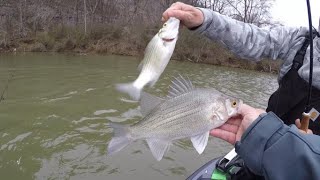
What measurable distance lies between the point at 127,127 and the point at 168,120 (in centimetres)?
29

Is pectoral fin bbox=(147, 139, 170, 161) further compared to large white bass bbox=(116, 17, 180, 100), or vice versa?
pectoral fin bbox=(147, 139, 170, 161)

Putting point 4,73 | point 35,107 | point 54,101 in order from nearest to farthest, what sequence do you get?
point 35,107, point 54,101, point 4,73

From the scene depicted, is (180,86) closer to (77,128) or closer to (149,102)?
(149,102)

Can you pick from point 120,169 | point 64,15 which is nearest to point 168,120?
point 120,169

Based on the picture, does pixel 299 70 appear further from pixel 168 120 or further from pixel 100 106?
pixel 100 106

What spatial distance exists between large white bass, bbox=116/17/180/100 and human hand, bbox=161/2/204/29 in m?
0.18

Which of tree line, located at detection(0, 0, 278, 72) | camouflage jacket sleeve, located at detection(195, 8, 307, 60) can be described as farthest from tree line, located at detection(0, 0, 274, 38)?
camouflage jacket sleeve, located at detection(195, 8, 307, 60)

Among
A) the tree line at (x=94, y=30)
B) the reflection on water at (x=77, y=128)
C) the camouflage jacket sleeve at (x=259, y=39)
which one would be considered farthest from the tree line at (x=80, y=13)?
the camouflage jacket sleeve at (x=259, y=39)

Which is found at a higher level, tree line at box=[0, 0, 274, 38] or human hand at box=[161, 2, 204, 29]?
human hand at box=[161, 2, 204, 29]

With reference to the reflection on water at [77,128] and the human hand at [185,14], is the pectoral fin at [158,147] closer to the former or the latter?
the human hand at [185,14]

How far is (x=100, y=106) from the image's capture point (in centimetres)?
1126

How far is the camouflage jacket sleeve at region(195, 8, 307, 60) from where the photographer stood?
10.8ft

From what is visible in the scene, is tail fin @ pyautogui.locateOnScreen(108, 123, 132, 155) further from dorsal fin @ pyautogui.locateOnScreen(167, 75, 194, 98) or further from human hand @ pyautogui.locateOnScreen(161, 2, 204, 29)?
human hand @ pyautogui.locateOnScreen(161, 2, 204, 29)

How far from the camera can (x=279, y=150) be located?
6.57 feet
